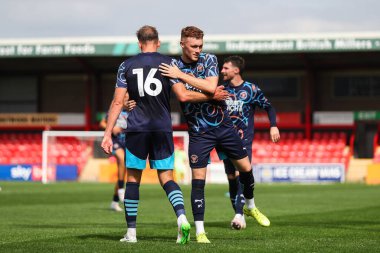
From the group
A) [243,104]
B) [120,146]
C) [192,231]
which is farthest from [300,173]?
[192,231]

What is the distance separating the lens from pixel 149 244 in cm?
866

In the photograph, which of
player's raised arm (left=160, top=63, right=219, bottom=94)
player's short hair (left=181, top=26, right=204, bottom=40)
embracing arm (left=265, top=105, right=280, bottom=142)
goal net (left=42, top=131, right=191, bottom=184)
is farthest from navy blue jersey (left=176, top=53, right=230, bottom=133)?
goal net (left=42, top=131, right=191, bottom=184)

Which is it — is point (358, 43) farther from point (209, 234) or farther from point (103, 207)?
point (209, 234)

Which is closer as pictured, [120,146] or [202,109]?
[202,109]

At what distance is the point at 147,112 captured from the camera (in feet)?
29.3

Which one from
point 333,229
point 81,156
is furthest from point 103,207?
point 81,156

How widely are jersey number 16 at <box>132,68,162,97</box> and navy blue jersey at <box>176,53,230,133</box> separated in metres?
0.46

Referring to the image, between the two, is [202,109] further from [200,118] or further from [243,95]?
[243,95]

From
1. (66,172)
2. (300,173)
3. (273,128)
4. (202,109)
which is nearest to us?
(202,109)

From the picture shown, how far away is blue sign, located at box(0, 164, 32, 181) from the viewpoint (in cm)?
3797

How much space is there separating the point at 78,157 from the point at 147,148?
98.5ft

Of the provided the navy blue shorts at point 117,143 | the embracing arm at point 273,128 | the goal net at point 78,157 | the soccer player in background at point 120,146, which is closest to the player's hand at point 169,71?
the embracing arm at point 273,128

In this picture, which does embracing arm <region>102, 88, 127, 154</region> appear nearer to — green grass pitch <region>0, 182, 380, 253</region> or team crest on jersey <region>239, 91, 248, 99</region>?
green grass pitch <region>0, 182, 380, 253</region>

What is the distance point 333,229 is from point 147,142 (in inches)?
129
